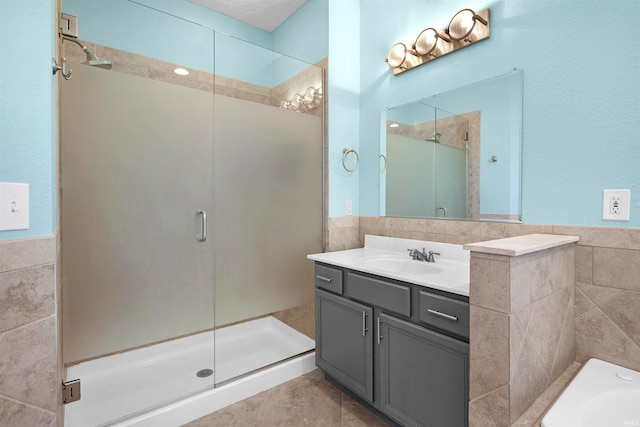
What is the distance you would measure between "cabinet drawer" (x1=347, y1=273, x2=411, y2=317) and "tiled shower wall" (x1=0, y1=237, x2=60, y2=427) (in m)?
1.30

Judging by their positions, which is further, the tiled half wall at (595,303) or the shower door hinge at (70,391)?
the shower door hinge at (70,391)

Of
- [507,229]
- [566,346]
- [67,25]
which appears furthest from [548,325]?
[67,25]

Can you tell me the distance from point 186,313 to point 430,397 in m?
1.37

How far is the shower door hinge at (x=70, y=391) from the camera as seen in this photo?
56.1 inches

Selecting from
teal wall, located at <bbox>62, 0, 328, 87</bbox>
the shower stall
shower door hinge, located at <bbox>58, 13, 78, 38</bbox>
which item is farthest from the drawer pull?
shower door hinge, located at <bbox>58, 13, 78, 38</bbox>

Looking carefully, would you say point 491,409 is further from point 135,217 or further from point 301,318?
point 135,217

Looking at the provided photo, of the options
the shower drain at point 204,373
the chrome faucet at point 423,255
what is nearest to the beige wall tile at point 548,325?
the chrome faucet at point 423,255

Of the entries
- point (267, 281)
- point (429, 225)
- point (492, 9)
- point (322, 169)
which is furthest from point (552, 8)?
point (267, 281)

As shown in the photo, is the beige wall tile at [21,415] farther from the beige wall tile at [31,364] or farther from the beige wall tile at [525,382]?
the beige wall tile at [525,382]

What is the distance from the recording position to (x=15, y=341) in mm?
962

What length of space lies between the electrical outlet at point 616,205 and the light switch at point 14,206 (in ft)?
7.08

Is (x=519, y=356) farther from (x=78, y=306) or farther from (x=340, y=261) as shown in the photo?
(x=78, y=306)

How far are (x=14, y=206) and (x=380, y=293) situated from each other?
4.86ft

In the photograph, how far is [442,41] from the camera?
1874mm
